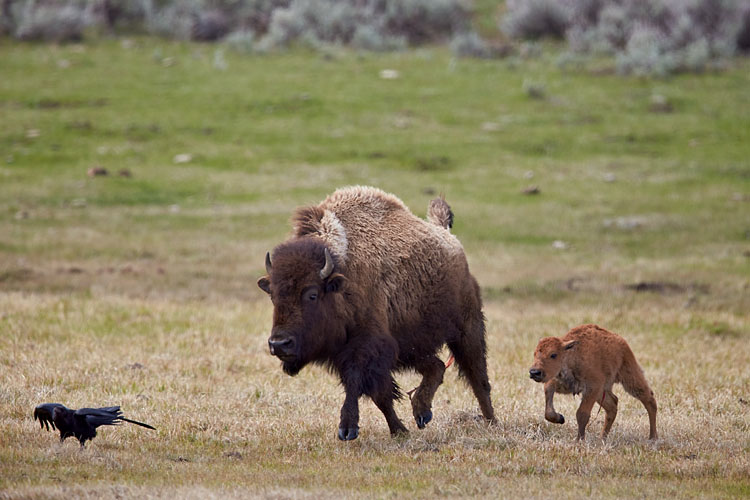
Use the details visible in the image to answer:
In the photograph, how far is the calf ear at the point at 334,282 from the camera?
745cm

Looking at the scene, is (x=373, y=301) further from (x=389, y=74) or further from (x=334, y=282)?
(x=389, y=74)

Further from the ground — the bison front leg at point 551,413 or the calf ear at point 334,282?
the calf ear at point 334,282

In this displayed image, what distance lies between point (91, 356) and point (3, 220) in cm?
1019

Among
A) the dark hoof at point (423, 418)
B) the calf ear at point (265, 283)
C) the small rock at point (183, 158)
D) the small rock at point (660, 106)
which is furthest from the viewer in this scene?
the small rock at point (660, 106)

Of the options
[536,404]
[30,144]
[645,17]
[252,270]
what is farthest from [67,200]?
[645,17]

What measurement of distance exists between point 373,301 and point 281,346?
41.5 inches

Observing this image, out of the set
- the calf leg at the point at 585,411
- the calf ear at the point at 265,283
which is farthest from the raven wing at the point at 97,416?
the calf leg at the point at 585,411

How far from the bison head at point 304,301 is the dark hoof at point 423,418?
114cm

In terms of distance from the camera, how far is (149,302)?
13945mm

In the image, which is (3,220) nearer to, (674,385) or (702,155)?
(674,385)

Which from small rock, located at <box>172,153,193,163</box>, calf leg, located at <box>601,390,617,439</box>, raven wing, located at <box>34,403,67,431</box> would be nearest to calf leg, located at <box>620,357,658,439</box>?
calf leg, located at <box>601,390,617,439</box>

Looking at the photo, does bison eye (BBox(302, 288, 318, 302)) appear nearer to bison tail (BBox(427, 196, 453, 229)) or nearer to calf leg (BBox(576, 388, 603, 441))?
calf leg (BBox(576, 388, 603, 441))

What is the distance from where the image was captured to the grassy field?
23.1 feet

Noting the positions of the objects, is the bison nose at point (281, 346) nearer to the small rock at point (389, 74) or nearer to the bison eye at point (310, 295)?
the bison eye at point (310, 295)
